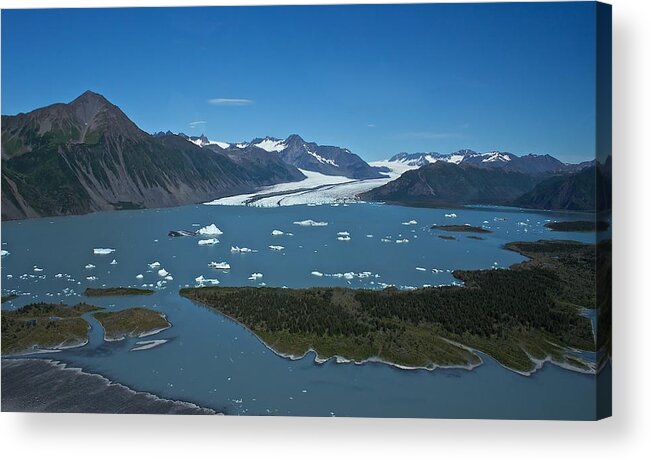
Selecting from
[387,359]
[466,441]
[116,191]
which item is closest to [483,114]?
[387,359]

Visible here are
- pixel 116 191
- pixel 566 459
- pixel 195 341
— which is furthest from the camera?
pixel 116 191

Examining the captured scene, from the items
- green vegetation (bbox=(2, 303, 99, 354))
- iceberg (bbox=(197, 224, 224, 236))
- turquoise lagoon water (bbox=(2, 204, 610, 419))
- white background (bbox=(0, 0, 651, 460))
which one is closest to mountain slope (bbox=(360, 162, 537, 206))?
turquoise lagoon water (bbox=(2, 204, 610, 419))

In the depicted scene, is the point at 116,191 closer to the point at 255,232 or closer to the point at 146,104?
the point at 146,104

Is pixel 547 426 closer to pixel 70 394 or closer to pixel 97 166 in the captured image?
pixel 70 394

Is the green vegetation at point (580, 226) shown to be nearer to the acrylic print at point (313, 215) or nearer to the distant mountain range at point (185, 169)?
the acrylic print at point (313, 215)

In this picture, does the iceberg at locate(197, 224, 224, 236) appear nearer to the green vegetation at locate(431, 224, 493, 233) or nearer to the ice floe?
the ice floe

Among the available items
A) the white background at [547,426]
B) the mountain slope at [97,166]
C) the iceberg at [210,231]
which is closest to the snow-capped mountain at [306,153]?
the mountain slope at [97,166]
